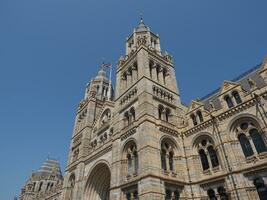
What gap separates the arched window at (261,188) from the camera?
57.1ft

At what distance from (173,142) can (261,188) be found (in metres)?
9.56

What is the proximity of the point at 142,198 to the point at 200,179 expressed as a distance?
689cm

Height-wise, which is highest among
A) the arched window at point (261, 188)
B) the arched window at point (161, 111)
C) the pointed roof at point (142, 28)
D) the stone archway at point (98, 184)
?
the pointed roof at point (142, 28)

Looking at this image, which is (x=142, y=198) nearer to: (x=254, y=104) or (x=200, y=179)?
(x=200, y=179)

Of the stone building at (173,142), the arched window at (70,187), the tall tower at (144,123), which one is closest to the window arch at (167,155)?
the stone building at (173,142)

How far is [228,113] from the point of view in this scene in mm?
21797

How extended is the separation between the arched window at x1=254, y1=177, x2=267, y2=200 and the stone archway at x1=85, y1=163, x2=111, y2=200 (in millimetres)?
18984

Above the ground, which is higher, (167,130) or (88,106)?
(88,106)

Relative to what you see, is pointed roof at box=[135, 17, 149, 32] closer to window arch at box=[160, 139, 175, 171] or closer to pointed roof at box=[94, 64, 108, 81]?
pointed roof at box=[94, 64, 108, 81]

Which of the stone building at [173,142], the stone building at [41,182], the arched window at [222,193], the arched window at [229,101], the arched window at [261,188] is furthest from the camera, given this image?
the stone building at [41,182]

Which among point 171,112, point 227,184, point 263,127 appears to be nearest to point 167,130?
point 171,112

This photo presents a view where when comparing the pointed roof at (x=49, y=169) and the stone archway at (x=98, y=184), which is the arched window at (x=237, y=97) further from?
the pointed roof at (x=49, y=169)

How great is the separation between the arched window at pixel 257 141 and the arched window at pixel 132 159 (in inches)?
474

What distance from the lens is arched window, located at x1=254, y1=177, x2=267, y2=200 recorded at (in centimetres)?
1739
